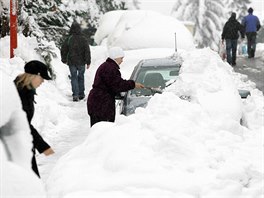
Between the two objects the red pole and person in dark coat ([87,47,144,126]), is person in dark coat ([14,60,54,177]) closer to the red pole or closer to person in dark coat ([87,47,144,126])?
person in dark coat ([87,47,144,126])

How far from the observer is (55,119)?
36.7 feet

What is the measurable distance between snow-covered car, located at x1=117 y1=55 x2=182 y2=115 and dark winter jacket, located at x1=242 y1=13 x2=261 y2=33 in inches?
470

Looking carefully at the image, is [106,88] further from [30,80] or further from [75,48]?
[75,48]

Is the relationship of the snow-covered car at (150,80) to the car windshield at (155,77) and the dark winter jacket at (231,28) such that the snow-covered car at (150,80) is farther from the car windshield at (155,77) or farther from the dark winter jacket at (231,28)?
the dark winter jacket at (231,28)

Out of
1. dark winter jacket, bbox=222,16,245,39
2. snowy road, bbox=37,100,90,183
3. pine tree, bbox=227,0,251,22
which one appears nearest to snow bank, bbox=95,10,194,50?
dark winter jacket, bbox=222,16,245,39

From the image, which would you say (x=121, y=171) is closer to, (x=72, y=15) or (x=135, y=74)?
(x=135, y=74)

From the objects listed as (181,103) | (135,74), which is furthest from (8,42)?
(181,103)

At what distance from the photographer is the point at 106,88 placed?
24.2ft

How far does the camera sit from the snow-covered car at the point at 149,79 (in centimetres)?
811

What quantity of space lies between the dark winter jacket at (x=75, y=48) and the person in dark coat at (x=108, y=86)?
6317 millimetres

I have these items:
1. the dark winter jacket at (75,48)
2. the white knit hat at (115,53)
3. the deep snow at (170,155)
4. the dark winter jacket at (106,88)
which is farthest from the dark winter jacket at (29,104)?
the dark winter jacket at (75,48)

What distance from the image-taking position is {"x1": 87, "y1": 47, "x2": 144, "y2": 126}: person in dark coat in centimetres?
725

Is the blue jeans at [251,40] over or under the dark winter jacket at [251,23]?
under

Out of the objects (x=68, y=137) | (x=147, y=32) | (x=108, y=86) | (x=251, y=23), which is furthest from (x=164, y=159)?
(x=251, y=23)
